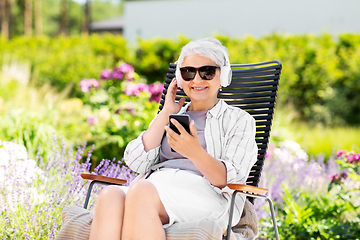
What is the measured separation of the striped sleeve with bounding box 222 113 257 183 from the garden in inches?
39.1

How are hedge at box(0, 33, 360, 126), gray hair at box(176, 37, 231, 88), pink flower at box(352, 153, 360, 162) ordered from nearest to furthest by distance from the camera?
1. gray hair at box(176, 37, 231, 88)
2. pink flower at box(352, 153, 360, 162)
3. hedge at box(0, 33, 360, 126)

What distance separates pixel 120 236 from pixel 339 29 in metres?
14.7

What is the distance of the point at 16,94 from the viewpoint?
604cm

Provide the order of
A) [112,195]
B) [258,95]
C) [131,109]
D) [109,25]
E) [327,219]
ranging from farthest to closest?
[109,25] → [131,109] → [327,219] → [258,95] → [112,195]

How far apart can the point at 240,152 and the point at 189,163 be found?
29 cm

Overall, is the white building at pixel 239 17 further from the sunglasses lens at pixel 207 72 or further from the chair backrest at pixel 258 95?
the sunglasses lens at pixel 207 72

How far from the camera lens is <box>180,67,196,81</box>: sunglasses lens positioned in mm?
2086

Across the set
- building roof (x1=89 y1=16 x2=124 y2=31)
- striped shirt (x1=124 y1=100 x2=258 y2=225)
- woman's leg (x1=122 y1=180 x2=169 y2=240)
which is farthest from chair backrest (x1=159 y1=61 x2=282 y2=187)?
building roof (x1=89 y1=16 x2=124 y2=31)

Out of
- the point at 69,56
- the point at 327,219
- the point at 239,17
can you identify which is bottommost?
the point at 327,219

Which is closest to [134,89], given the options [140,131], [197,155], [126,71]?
[126,71]

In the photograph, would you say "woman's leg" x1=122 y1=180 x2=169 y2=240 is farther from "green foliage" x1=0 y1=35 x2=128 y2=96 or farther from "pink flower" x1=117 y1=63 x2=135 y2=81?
"green foliage" x1=0 y1=35 x2=128 y2=96

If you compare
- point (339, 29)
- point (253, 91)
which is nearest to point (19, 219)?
point (253, 91)

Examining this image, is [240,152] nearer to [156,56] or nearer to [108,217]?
[108,217]

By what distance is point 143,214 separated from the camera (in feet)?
5.49
